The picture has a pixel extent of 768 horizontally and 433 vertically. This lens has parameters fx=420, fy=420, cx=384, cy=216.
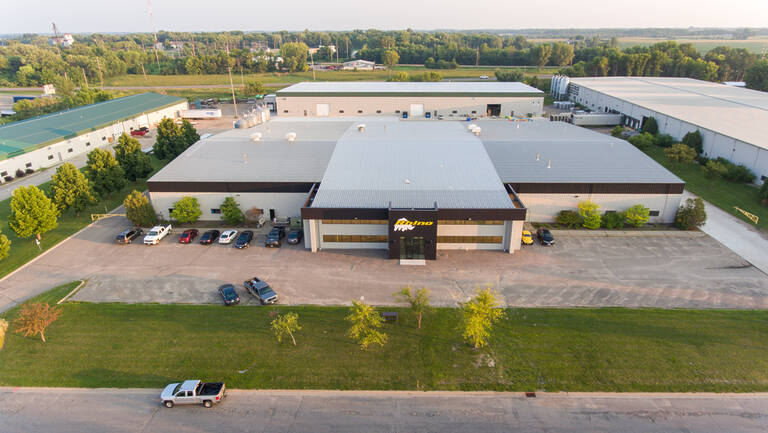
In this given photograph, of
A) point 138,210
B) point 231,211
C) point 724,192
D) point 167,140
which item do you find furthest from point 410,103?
point 138,210

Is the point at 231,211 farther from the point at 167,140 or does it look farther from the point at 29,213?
the point at 167,140

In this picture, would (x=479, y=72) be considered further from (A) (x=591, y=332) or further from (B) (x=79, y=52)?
(B) (x=79, y=52)

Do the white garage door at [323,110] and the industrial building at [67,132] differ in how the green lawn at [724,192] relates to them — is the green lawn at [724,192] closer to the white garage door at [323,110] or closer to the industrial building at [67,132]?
the white garage door at [323,110]

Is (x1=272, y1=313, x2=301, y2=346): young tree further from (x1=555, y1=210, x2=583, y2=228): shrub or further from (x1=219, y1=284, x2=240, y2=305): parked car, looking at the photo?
(x1=555, y1=210, x2=583, y2=228): shrub

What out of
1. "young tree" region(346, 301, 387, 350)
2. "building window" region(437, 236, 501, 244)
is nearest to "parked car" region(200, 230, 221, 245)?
"young tree" region(346, 301, 387, 350)

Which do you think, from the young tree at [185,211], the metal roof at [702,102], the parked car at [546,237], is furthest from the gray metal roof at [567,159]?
the young tree at [185,211]

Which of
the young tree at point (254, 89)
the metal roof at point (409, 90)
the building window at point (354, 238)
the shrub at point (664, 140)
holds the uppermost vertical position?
the metal roof at point (409, 90)

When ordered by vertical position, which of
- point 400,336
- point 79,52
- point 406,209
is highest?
point 79,52

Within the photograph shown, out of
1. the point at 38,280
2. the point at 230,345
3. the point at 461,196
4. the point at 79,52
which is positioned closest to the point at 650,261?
the point at 461,196
